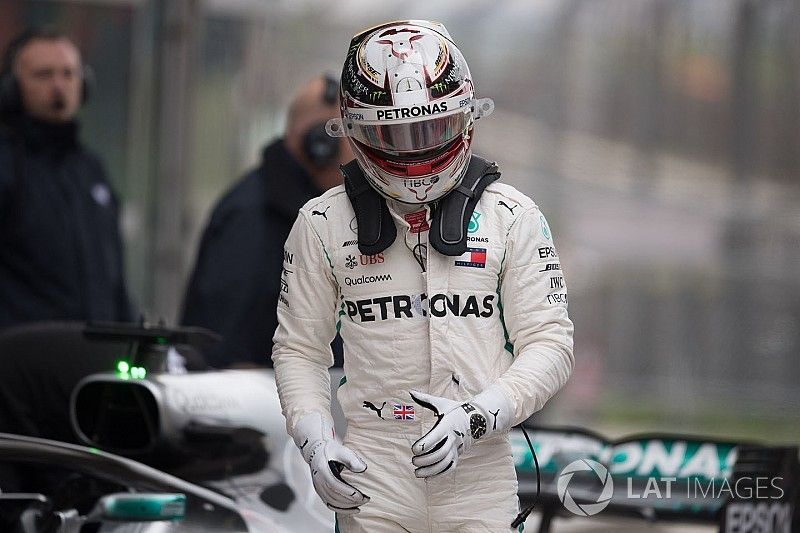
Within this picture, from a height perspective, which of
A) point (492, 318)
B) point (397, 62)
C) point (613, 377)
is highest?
point (397, 62)

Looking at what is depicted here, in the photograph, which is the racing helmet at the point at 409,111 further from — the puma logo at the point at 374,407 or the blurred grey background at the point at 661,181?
the blurred grey background at the point at 661,181

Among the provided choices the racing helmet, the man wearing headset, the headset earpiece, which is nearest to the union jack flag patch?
the racing helmet

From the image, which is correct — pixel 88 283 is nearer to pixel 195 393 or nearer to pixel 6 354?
pixel 6 354

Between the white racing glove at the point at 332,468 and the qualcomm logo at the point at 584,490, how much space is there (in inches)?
42.0

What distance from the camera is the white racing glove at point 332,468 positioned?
2.85 m

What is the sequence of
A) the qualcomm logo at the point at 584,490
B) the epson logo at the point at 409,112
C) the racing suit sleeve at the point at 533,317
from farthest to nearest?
the qualcomm logo at the point at 584,490 → the epson logo at the point at 409,112 → the racing suit sleeve at the point at 533,317

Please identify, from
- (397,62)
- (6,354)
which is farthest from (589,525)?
(397,62)

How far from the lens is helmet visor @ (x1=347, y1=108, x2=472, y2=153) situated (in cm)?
308

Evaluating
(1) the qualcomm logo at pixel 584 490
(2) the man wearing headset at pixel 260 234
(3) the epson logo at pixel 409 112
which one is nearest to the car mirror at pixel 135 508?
(3) the epson logo at pixel 409 112

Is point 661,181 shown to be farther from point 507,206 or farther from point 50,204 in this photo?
point 507,206

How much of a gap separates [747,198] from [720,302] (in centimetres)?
81

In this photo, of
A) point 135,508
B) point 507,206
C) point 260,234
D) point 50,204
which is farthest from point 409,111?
point 50,204

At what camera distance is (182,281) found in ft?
25.7

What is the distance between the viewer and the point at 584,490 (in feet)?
12.8
